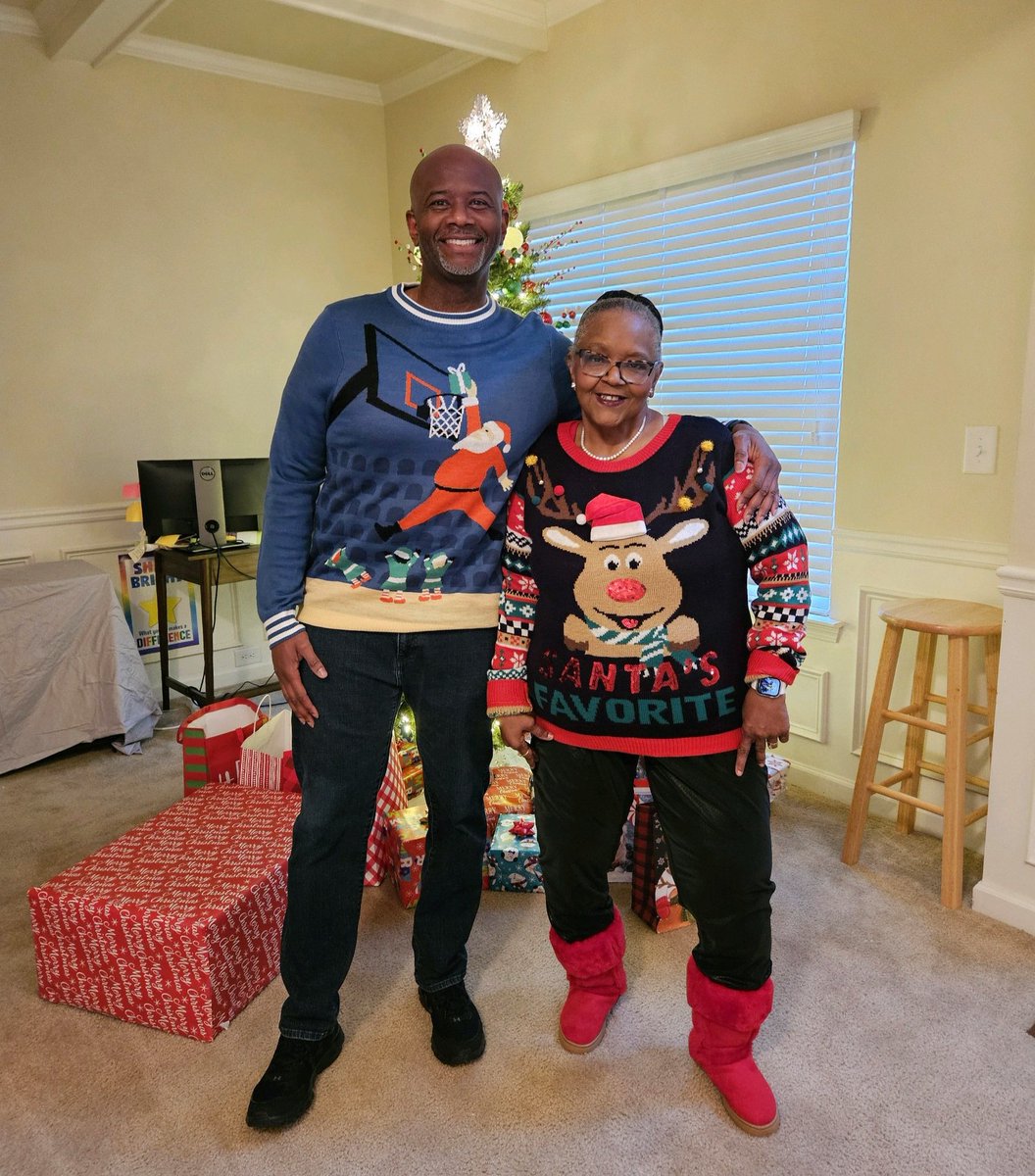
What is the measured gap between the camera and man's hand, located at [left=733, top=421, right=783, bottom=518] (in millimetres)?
1336

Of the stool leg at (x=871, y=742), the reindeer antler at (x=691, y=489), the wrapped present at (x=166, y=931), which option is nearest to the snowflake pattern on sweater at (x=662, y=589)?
the reindeer antler at (x=691, y=489)

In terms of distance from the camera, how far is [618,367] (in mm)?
1344

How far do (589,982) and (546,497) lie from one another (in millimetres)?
952

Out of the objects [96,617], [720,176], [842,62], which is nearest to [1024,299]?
[842,62]

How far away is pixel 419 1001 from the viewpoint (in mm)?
1846

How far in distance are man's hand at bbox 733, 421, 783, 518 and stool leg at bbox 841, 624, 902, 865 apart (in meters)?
1.13

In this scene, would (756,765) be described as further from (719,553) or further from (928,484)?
(928,484)

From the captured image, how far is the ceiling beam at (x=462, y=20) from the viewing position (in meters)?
2.93

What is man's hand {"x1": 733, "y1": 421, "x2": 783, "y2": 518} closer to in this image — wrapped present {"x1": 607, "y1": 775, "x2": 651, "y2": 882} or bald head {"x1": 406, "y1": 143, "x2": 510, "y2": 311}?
bald head {"x1": 406, "y1": 143, "x2": 510, "y2": 311}

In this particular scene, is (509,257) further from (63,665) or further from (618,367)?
(63,665)

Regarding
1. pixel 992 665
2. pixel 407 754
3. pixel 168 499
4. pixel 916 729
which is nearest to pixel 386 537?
pixel 407 754

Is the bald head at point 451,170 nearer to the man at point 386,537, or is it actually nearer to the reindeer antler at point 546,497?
the man at point 386,537

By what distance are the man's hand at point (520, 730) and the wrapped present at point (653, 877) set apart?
66cm

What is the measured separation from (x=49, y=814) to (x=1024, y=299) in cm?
311
